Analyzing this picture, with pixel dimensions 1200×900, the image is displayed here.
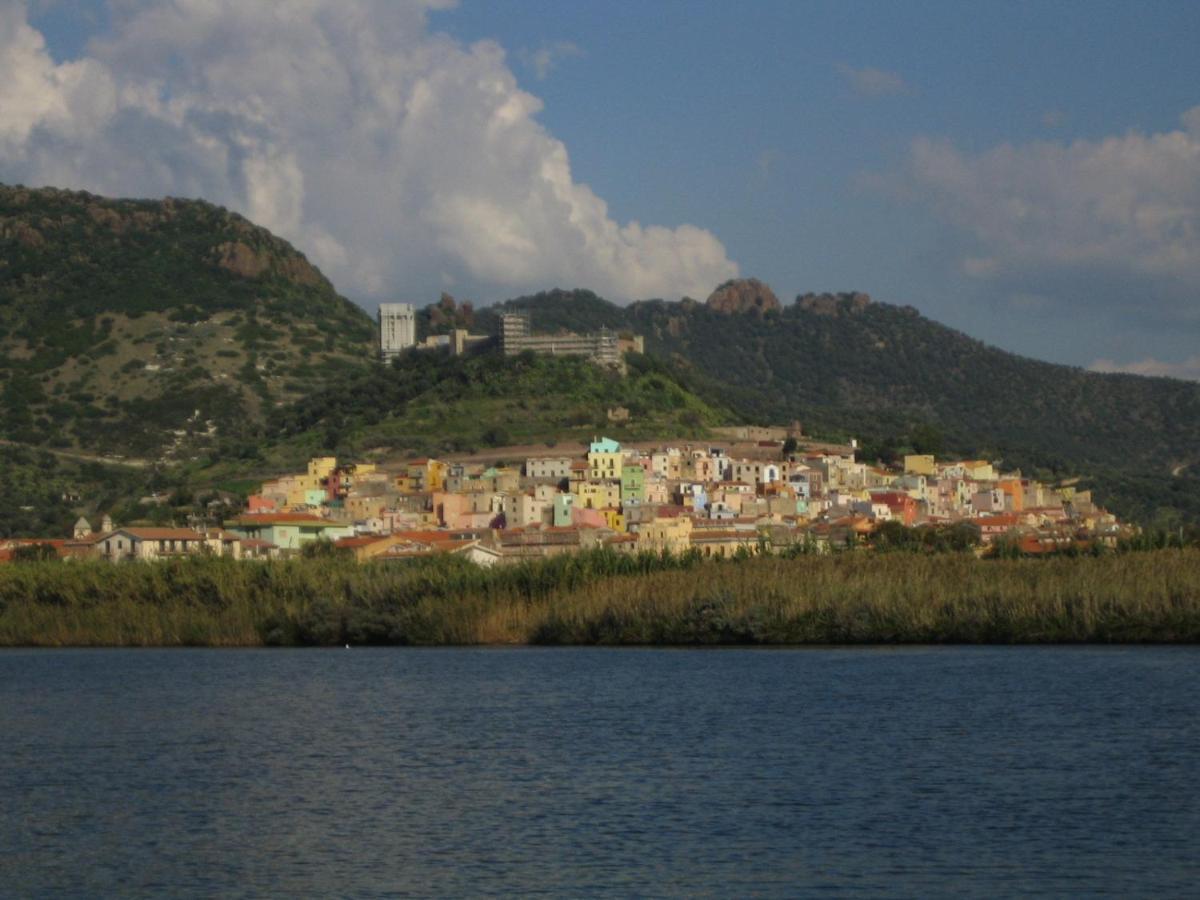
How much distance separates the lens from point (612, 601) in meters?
56.5

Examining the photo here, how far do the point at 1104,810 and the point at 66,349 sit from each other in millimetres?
157379

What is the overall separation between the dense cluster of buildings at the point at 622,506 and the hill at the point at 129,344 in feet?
107

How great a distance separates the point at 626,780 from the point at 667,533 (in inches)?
2741

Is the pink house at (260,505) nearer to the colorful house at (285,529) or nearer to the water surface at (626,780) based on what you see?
the colorful house at (285,529)

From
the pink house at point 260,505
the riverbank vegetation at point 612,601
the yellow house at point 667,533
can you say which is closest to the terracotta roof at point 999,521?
the yellow house at point 667,533

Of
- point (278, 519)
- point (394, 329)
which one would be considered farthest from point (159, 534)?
point (394, 329)

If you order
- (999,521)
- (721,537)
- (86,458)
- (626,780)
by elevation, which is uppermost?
(86,458)

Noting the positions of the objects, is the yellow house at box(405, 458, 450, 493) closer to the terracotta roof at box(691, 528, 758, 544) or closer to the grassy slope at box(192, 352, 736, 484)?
the grassy slope at box(192, 352, 736, 484)

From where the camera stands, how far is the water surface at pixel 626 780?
23.1 metres

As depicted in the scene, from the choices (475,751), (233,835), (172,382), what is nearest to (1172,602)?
(475,751)

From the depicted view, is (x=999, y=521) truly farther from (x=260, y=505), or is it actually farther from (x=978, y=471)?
(x=260, y=505)

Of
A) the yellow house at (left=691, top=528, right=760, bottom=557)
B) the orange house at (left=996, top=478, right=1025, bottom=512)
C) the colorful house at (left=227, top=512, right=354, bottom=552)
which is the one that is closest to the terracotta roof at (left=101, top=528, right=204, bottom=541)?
the colorful house at (left=227, top=512, right=354, bottom=552)

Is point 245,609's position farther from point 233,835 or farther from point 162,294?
point 162,294

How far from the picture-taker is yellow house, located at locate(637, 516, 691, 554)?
313 feet
